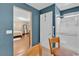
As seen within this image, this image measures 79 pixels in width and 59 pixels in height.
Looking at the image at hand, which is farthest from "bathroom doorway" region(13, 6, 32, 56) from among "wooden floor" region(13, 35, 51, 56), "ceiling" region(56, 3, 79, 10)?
"ceiling" region(56, 3, 79, 10)

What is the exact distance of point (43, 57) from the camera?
3.90 feet

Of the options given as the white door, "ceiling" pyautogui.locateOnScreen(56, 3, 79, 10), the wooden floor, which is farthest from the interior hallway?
"ceiling" pyautogui.locateOnScreen(56, 3, 79, 10)

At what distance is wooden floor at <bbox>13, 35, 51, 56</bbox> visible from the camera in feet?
3.77

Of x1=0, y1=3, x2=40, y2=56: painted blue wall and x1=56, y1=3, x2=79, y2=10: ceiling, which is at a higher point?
x1=56, y1=3, x2=79, y2=10: ceiling

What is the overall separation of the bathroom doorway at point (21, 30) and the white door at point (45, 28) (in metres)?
0.17

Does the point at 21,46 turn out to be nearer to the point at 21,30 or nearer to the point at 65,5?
the point at 21,30

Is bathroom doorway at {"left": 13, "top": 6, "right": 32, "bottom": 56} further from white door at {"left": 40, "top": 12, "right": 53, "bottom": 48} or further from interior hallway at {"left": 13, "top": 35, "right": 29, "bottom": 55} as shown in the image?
white door at {"left": 40, "top": 12, "right": 53, "bottom": 48}

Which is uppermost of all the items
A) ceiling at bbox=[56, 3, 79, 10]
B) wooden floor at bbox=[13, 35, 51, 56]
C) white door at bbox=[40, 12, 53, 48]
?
ceiling at bbox=[56, 3, 79, 10]

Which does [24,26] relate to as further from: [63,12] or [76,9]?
[76,9]

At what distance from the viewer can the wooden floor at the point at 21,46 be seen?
1148 mm

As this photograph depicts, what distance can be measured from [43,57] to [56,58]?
0.17m

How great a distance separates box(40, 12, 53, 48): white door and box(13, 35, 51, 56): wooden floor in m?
0.11

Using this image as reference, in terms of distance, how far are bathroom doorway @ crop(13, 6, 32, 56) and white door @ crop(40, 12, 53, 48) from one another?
17 cm

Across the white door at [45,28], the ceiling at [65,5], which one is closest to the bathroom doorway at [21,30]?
the white door at [45,28]
